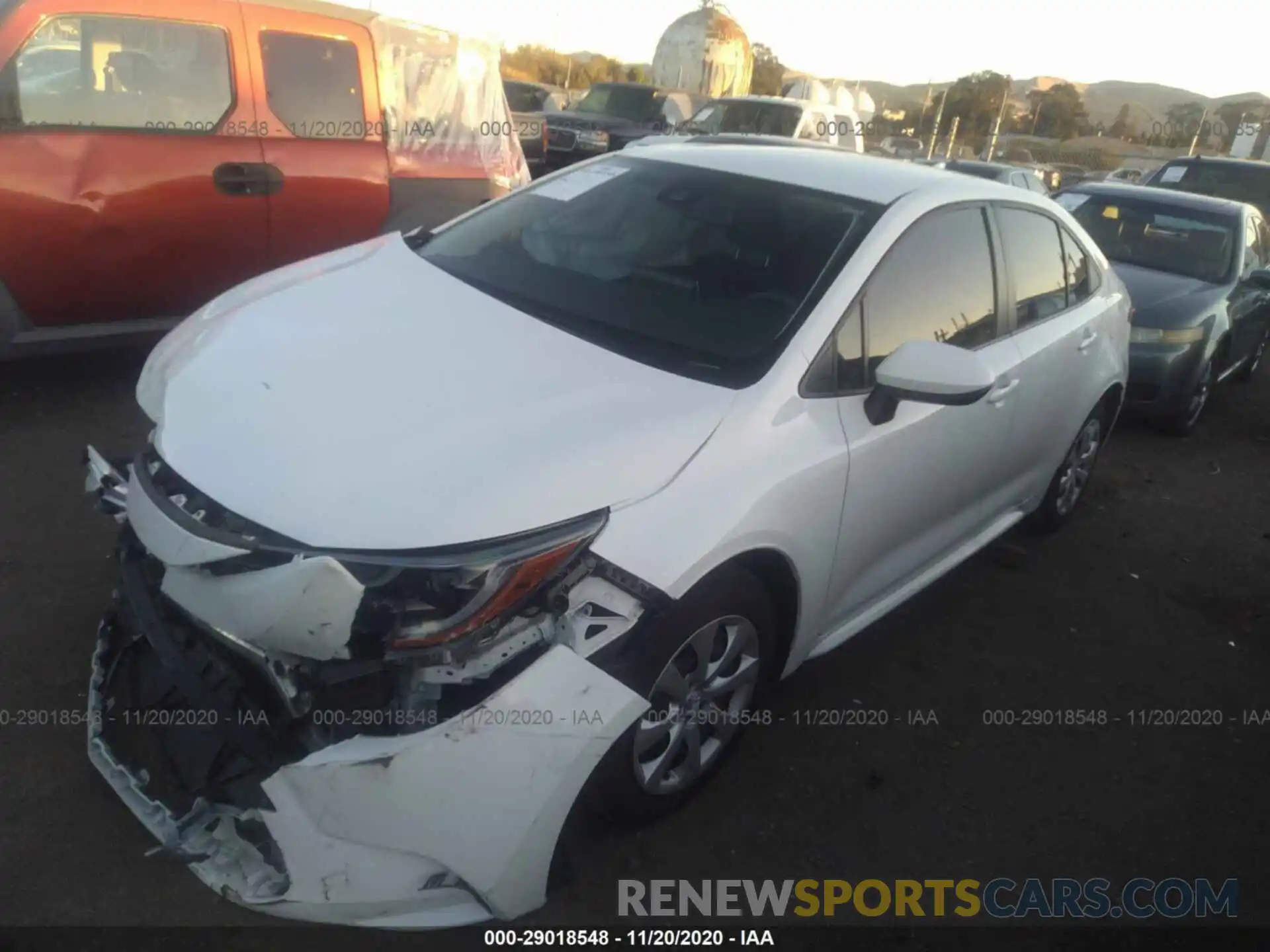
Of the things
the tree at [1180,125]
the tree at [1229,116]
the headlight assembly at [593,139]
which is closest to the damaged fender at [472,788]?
the headlight assembly at [593,139]

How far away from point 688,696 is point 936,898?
88 centimetres

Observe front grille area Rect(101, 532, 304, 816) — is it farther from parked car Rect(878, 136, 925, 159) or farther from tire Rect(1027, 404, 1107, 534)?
parked car Rect(878, 136, 925, 159)

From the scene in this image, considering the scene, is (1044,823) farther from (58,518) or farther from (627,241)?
(58,518)

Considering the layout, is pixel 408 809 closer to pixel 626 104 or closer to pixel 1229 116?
pixel 626 104

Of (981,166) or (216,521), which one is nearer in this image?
(216,521)

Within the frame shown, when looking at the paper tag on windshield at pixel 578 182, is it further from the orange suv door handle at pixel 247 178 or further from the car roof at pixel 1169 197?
the car roof at pixel 1169 197

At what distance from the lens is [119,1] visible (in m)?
4.45

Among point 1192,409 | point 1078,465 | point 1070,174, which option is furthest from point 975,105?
point 1078,465

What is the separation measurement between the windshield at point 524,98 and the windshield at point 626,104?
163 cm

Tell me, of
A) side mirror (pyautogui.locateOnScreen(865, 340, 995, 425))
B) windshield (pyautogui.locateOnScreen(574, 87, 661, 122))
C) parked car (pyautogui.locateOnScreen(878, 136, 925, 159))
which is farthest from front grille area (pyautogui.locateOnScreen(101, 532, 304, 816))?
parked car (pyautogui.locateOnScreen(878, 136, 925, 159))

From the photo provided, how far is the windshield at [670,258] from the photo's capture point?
109 inches

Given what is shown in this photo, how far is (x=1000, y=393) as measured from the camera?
11.4ft

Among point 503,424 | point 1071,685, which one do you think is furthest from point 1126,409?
point 503,424

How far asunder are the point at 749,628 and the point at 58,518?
2665 mm
